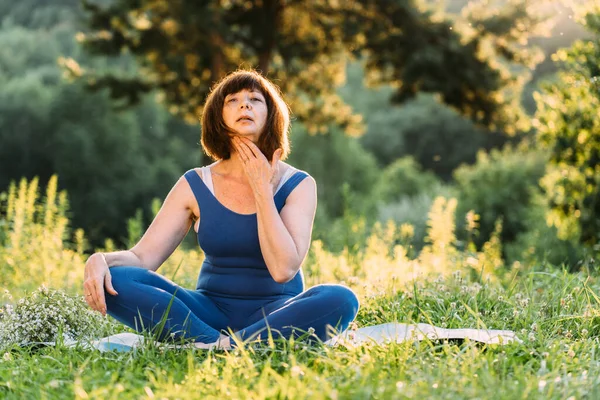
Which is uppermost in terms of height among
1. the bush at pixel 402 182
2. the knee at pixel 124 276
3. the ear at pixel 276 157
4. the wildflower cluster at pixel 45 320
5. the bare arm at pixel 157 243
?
the ear at pixel 276 157

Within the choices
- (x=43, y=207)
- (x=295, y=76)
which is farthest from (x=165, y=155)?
(x=43, y=207)

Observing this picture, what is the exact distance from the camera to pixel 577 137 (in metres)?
6.86

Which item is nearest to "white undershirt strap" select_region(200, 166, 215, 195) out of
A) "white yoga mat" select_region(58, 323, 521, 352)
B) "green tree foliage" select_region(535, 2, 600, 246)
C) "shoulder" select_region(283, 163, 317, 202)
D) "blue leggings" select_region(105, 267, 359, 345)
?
"shoulder" select_region(283, 163, 317, 202)

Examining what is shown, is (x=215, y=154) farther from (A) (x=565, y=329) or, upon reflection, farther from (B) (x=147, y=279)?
(A) (x=565, y=329)

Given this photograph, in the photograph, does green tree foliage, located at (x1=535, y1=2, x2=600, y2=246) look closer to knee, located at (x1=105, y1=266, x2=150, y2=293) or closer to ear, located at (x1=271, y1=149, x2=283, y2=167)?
ear, located at (x1=271, y1=149, x2=283, y2=167)

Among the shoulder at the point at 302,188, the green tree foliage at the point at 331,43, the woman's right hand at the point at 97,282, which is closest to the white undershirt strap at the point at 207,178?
the shoulder at the point at 302,188

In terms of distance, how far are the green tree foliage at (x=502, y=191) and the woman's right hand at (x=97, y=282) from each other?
47.2ft

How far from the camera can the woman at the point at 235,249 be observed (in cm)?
340

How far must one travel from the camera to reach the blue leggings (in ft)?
11.1

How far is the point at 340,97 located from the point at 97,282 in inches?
573

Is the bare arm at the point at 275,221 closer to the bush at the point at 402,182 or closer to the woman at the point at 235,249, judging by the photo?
the woman at the point at 235,249

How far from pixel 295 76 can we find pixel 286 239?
1211 centimetres

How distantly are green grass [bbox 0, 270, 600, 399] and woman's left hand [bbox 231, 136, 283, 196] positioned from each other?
0.72 meters

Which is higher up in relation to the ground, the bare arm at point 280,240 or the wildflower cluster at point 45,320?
the bare arm at point 280,240
